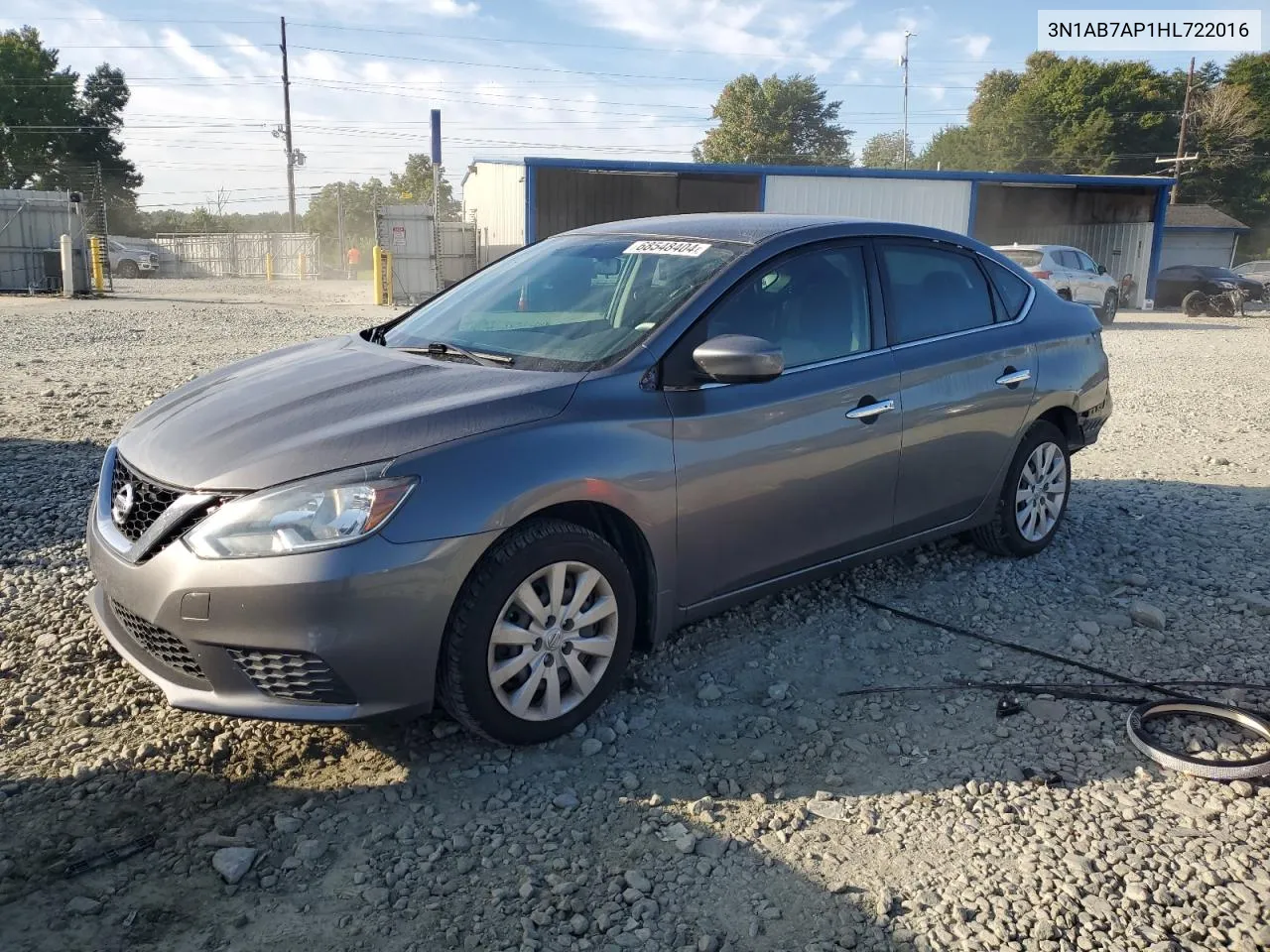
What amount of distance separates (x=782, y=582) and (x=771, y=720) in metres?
0.64

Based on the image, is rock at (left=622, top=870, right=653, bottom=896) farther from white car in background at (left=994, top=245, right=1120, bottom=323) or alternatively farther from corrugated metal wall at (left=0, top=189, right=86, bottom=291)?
corrugated metal wall at (left=0, top=189, right=86, bottom=291)

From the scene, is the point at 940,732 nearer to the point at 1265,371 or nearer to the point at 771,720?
the point at 771,720

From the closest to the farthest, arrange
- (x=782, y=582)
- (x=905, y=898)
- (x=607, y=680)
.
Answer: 1. (x=905, y=898)
2. (x=607, y=680)
3. (x=782, y=582)

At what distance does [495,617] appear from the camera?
3.09 meters

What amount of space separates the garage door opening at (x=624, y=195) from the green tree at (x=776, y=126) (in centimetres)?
4324

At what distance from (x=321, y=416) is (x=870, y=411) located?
7.12 ft

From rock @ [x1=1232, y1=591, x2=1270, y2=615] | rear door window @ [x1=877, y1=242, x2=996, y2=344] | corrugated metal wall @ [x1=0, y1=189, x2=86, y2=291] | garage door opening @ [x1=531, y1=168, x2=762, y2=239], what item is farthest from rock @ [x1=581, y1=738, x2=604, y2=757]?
garage door opening @ [x1=531, y1=168, x2=762, y2=239]

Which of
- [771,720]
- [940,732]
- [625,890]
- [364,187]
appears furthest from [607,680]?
[364,187]

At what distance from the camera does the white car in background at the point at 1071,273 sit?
20.6 meters

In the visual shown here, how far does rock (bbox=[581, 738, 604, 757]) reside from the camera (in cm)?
333

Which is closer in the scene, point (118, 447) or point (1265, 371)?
point (118, 447)

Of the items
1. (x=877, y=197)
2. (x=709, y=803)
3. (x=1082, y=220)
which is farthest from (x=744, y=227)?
(x=1082, y=220)

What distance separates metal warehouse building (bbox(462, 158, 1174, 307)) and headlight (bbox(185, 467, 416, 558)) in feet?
69.9

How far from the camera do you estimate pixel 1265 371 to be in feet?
46.0
